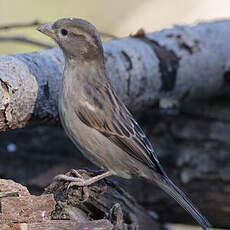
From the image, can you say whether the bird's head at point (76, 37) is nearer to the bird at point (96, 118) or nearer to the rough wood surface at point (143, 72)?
the bird at point (96, 118)

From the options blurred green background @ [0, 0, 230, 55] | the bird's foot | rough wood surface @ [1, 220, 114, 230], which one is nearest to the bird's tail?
the bird's foot

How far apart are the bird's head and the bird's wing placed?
9.6 inches

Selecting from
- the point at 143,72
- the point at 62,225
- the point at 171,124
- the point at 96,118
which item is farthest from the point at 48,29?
the point at 171,124

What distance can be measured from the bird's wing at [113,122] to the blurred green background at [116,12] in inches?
160

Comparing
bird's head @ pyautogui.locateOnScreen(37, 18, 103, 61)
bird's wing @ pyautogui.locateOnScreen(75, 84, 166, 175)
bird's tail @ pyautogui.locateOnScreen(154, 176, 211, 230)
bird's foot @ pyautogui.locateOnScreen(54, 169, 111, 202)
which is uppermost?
bird's head @ pyautogui.locateOnScreen(37, 18, 103, 61)

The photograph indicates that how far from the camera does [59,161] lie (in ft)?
16.5

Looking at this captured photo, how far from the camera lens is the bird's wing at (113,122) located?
4.04 m

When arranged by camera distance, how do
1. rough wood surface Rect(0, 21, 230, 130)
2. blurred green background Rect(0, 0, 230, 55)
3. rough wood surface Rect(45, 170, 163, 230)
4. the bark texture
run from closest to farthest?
rough wood surface Rect(45, 170, 163, 230), rough wood surface Rect(0, 21, 230, 130), the bark texture, blurred green background Rect(0, 0, 230, 55)

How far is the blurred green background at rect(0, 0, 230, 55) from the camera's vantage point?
27.1ft

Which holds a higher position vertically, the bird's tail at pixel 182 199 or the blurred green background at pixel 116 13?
the blurred green background at pixel 116 13

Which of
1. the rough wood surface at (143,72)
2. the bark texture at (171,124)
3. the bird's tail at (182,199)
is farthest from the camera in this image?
the bark texture at (171,124)

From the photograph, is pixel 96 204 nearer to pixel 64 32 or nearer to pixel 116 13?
pixel 64 32

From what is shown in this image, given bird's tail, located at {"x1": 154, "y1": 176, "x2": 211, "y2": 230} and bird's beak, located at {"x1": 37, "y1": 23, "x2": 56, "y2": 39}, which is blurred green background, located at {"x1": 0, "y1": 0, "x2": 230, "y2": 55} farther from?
bird's tail, located at {"x1": 154, "y1": 176, "x2": 211, "y2": 230}

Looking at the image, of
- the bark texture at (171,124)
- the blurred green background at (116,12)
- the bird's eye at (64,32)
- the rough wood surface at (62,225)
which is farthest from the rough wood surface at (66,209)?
the blurred green background at (116,12)
